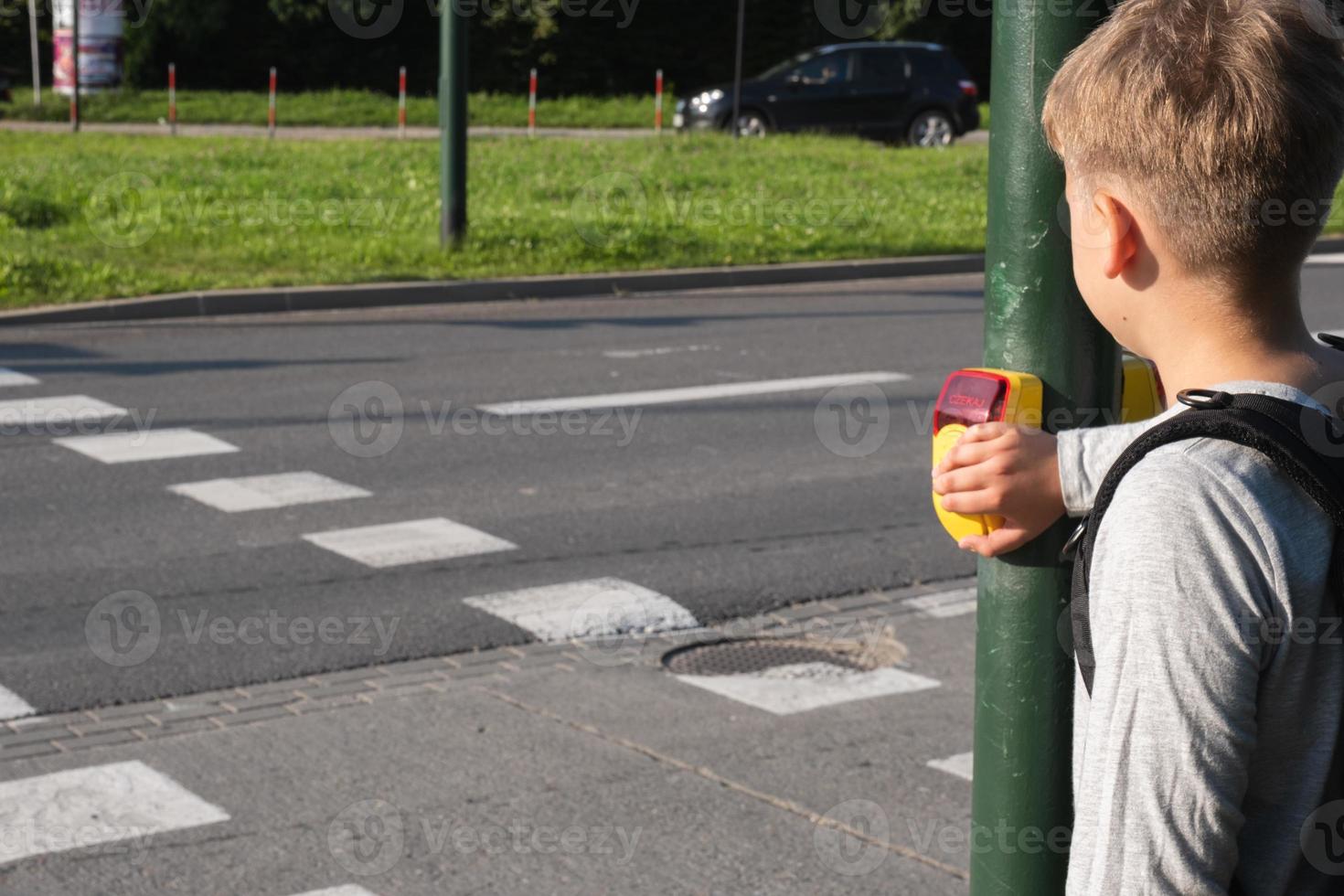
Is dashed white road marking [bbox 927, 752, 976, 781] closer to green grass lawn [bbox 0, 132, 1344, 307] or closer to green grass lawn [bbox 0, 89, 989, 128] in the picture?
green grass lawn [bbox 0, 132, 1344, 307]

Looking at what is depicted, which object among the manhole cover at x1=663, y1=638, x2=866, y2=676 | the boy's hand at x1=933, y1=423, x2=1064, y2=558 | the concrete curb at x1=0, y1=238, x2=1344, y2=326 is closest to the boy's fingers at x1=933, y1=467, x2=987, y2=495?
the boy's hand at x1=933, y1=423, x2=1064, y2=558

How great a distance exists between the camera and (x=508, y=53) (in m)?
43.4

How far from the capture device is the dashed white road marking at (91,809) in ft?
14.0

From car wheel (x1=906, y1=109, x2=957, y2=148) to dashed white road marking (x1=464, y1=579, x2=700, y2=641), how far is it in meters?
23.5

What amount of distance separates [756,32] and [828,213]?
26.8 metres

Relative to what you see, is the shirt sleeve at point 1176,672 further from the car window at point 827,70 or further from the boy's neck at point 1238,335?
the car window at point 827,70

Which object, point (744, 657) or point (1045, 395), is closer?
point (1045, 395)

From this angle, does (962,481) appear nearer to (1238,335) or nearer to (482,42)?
(1238,335)

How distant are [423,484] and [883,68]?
2224cm

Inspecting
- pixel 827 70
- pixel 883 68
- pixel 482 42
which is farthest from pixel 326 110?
pixel 883 68

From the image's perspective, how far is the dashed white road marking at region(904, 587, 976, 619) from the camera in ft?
21.0

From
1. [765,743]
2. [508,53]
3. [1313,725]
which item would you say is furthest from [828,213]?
[508,53]

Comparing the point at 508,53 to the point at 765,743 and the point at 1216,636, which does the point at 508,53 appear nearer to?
the point at 765,743

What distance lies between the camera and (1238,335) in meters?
1.49
